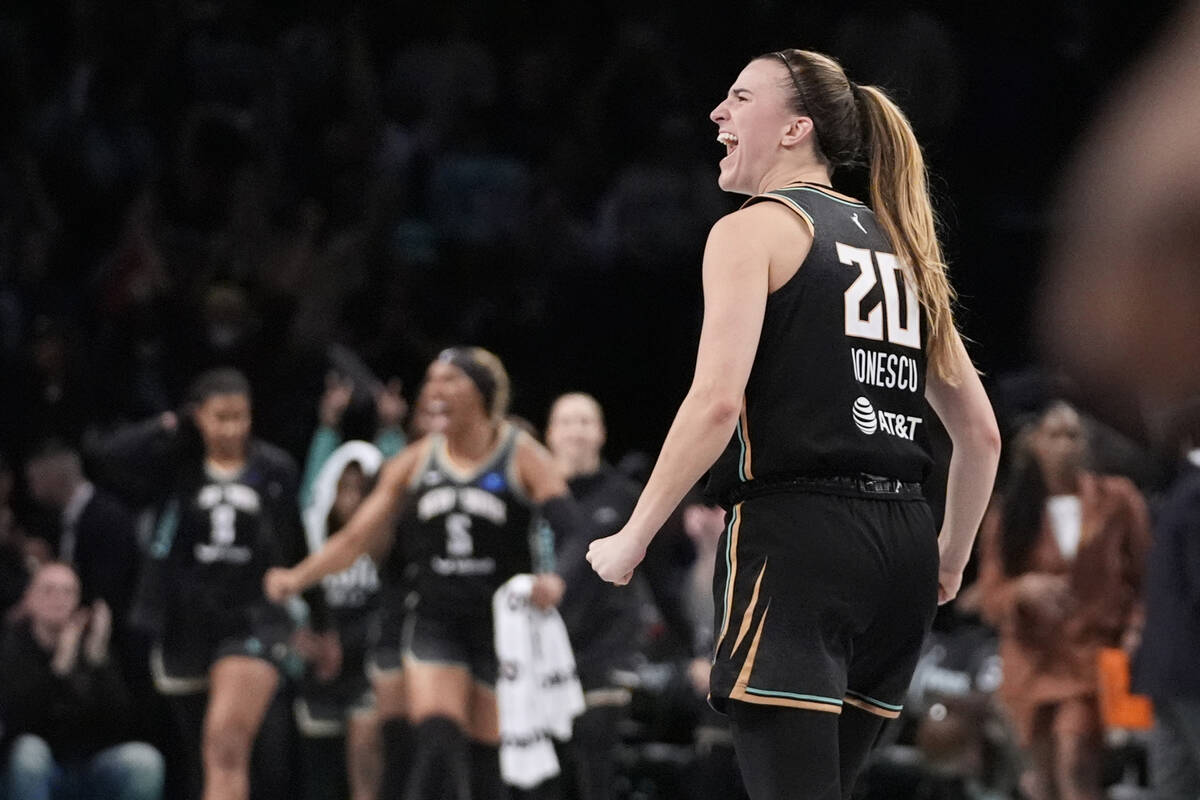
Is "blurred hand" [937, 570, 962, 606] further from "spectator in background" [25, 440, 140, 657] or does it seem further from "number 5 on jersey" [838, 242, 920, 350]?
"spectator in background" [25, 440, 140, 657]

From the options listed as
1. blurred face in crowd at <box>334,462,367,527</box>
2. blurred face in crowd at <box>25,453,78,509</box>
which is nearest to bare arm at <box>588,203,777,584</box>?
blurred face in crowd at <box>334,462,367,527</box>

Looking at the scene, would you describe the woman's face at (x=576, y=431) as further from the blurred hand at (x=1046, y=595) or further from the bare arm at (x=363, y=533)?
the blurred hand at (x=1046, y=595)

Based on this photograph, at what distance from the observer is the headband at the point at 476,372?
6.86 metres

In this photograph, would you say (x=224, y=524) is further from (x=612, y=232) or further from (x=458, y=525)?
(x=612, y=232)

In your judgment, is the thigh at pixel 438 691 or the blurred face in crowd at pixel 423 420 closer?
the thigh at pixel 438 691

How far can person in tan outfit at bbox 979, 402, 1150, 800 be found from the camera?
7.08m

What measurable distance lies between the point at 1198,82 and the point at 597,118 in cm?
1050

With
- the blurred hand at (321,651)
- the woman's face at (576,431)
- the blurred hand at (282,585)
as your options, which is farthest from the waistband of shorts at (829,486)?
the blurred hand at (321,651)

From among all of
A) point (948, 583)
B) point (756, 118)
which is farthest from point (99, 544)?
point (756, 118)

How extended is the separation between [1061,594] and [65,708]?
14.3 ft

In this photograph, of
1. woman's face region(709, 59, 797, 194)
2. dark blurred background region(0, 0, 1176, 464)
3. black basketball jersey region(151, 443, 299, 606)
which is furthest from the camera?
dark blurred background region(0, 0, 1176, 464)

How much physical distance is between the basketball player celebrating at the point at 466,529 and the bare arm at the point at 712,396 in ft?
13.4

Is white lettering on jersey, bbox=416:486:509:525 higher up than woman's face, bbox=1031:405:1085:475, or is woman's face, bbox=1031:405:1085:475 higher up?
woman's face, bbox=1031:405:1085:475

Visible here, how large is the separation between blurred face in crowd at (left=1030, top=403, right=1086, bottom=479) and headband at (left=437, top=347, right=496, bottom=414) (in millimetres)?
2408
